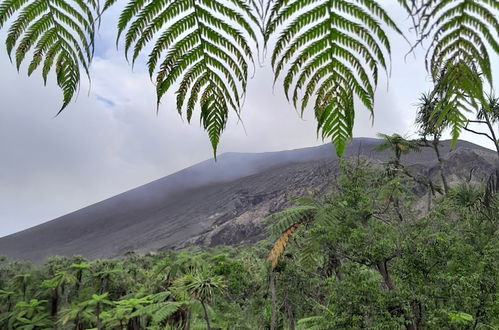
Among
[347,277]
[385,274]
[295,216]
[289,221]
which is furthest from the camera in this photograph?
[295,216]

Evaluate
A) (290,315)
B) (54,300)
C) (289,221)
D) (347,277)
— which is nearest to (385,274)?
(347,277)

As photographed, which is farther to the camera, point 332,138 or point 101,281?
point 101,281

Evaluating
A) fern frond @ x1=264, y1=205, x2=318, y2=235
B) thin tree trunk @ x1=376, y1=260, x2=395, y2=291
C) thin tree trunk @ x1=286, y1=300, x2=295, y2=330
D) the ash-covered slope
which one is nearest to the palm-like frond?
fern frond @ x1=264, y1=205, x2=318, y2=235

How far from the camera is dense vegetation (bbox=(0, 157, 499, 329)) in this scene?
35.6 ft

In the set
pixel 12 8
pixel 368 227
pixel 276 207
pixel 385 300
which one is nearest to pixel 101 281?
pixel 368 227

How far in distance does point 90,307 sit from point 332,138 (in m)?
21.8

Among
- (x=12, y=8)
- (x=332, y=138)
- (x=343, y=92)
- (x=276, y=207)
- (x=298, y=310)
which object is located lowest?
(x=276, y=207)

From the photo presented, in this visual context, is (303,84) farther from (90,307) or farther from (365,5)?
(90,307)

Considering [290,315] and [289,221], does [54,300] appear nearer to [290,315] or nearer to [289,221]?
[290,315]

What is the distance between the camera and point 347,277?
11.6 m

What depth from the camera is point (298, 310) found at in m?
17.4

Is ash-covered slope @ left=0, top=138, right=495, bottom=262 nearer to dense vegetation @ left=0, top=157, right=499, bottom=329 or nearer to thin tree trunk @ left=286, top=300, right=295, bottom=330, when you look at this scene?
dense vegetation @ left=0, top=157, right=499, bottom=329

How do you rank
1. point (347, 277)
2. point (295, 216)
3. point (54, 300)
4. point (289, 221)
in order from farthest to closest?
point (54, 300) < point (295, 216) < point (289, 221) < point (347, 277)

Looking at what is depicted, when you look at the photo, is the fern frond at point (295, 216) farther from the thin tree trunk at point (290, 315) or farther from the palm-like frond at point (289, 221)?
the thin tree trunk at point (290, 315)
